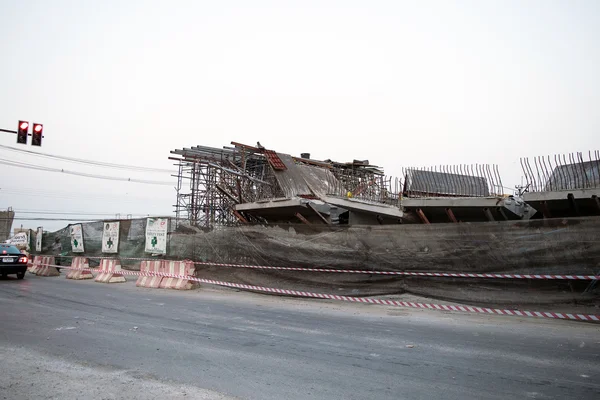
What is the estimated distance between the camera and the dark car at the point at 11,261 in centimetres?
1764

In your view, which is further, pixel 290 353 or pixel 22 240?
pixel 22 240

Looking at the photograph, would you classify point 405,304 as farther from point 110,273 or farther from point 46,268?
point 46,268

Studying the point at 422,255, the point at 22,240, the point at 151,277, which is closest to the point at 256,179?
the point at 151,277

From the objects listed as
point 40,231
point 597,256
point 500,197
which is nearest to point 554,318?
point 597,256

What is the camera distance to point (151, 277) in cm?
1659

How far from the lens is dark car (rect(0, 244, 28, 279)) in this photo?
57.9 feet

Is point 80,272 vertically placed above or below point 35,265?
below

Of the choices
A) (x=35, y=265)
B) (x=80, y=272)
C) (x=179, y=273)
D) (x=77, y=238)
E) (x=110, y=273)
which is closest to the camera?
(x=179, y=273)

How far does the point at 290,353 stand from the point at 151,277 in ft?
37.6

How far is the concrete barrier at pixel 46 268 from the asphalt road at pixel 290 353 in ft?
35.7

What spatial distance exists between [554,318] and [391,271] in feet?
13.5

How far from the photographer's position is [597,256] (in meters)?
9.77

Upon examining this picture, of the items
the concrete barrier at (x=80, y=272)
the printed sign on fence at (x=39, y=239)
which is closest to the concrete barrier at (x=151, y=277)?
the concrete barrier at (x=80, y=272)

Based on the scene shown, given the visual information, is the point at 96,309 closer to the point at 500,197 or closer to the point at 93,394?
the point at 93,394
